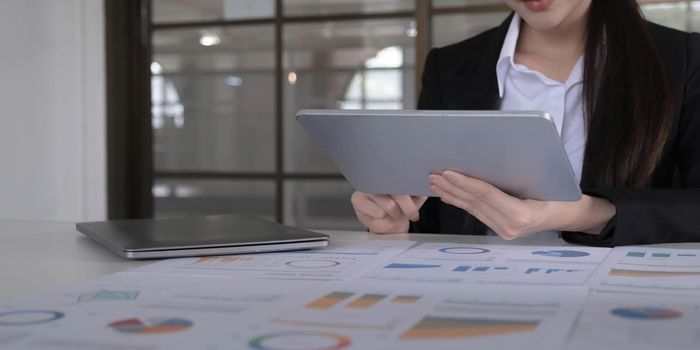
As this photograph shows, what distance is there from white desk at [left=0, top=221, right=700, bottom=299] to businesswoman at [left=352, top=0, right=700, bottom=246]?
0.05 m

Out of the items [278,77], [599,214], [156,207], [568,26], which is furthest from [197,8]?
[599,214]

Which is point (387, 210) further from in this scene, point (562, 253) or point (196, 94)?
point (196, 94)

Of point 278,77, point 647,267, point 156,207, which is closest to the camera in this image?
point 647,267

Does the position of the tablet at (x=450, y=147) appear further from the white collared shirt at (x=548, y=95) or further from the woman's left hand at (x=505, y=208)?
the white collared shirt at (x=548, y=95)

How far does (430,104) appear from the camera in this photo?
1.66 m

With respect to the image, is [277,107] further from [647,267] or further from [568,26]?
[647,267]

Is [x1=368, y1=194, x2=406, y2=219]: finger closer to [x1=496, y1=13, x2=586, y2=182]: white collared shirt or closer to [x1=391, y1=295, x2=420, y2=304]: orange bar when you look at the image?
[x1=496, y1=13, x2=586, y2=182]: white collared shirt

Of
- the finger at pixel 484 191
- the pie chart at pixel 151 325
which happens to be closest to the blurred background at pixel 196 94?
the finger at pixel 484 191

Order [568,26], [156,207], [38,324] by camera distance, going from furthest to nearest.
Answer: [156,207], [568,26], [38,324]

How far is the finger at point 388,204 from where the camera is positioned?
124 centimetres

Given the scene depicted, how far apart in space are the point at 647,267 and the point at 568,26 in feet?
2.55

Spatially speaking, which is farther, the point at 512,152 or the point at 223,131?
the point at 223,131

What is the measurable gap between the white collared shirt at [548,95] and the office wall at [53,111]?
190 centimetres

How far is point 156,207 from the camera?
3.22 metres
